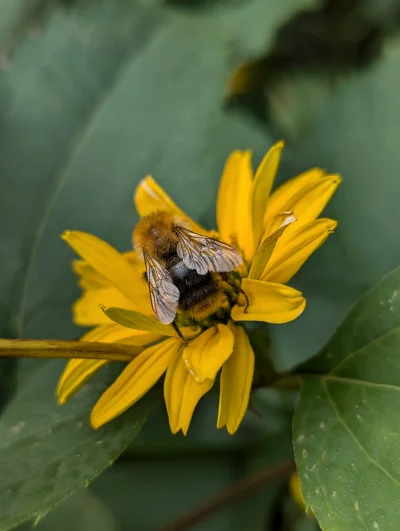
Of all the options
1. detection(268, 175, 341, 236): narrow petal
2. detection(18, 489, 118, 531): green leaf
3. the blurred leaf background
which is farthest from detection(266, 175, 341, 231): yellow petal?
detection(18, 489, 118, 531): green leaf

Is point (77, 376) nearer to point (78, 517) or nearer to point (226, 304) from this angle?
point (226, 304)

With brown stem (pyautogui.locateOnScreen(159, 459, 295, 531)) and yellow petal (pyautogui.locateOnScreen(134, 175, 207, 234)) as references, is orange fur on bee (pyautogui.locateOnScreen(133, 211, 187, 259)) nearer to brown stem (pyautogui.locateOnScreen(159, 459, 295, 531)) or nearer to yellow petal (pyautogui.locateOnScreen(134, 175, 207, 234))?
yellow petal (pyautogui.locateOnScreen(134, 175, 207, 234))

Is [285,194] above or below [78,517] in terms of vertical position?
above

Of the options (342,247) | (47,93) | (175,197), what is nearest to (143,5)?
(47,93)

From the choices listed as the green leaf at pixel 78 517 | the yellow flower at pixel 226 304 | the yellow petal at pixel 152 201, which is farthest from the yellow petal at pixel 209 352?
the green leaf at pixel 78 517

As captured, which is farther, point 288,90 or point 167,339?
point 288,90

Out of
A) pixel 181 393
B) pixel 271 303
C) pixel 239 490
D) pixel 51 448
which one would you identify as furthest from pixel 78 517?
pixel 271 303

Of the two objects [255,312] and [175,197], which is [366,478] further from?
[175,197]
